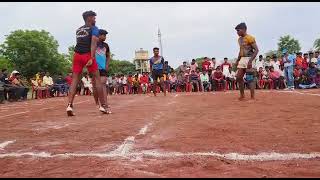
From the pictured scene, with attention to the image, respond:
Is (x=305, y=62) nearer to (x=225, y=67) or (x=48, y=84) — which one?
(x=225, y=67)

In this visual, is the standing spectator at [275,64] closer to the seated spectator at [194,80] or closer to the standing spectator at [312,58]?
the standing spectator at [312,58]

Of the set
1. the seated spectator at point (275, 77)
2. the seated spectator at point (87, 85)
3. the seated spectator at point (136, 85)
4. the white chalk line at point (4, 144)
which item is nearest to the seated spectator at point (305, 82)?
the seated spectator at point (275, 77)

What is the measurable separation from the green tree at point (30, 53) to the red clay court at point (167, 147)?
47725 millimetres

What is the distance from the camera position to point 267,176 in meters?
3.27

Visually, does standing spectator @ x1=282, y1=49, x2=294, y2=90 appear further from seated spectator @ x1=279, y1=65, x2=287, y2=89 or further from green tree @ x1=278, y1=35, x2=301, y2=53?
green tree @ x1=278, y1=35, x2=301, y2=53

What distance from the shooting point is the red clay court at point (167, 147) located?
3500 mm

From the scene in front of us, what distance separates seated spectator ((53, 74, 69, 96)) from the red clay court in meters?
17.9

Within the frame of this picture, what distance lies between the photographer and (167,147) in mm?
4328

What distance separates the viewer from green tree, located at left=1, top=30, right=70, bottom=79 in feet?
172

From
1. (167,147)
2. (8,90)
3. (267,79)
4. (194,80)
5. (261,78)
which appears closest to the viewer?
(167,147)

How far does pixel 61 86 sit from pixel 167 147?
2092cm

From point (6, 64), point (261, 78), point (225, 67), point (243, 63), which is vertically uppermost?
point (6, 64)

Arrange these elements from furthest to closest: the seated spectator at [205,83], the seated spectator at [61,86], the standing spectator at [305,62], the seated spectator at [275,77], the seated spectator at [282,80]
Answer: the seated spectator at [61,86] < the seated spectator at [205,83] < the seated spectator at [275,77] < the seated spectator at [282,80] < the standing spectator at [305,62]

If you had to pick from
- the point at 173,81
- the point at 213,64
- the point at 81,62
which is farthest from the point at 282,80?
the point at 81,62
